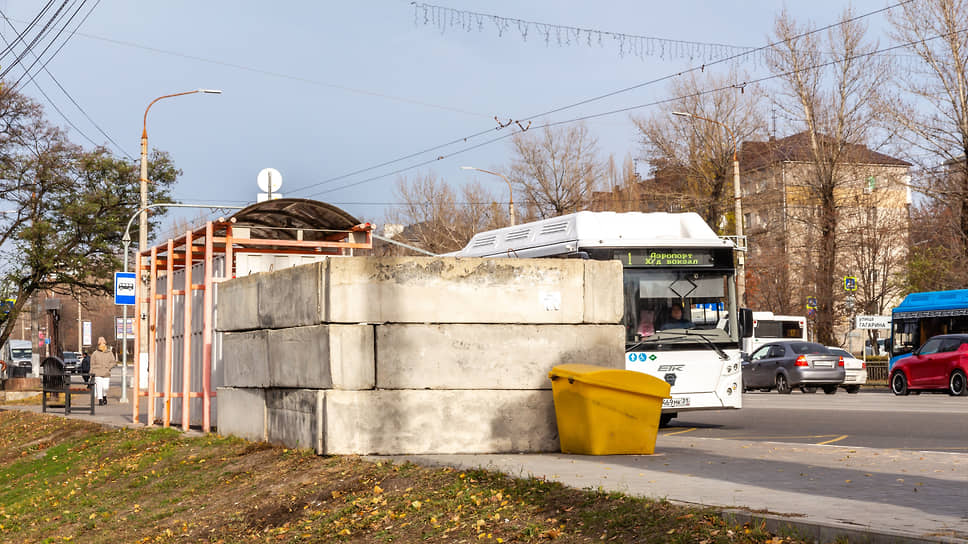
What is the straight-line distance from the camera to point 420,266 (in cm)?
1186

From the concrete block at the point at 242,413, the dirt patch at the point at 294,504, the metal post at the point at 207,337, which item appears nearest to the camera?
the dirt patch at the point at 294,504

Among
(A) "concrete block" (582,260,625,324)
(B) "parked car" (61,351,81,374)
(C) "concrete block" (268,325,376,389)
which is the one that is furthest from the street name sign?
(B) "parked car" (61,351,81,374)

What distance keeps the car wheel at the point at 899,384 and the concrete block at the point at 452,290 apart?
21421mm

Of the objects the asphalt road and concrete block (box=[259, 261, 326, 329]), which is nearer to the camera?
concrete block (box=[259, 261, 326, 329])

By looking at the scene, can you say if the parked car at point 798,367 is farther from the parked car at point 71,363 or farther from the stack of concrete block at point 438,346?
the parked car at point 71,363

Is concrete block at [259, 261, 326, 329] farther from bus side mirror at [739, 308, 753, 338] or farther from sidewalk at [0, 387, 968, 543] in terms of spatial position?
bus side mirror at [739, 308, 753, 338]

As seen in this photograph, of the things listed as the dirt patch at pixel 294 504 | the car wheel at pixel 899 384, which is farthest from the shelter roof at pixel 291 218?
the car wheel at pixel 899 384

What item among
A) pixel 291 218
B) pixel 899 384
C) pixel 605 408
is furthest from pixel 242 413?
pixel 899 384

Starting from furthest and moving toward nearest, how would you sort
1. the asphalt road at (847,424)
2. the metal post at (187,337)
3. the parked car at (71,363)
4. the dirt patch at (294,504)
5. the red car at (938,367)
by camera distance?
the parked car at (71,363) < the red car at (938,367) < the metal post at (187,337) < the asphalt road at (847,424) < the dirt patch at (294,504)

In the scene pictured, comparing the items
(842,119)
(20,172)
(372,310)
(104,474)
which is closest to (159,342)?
(104,474)

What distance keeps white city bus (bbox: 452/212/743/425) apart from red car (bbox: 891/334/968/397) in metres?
13.0

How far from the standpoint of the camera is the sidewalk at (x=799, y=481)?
6719 millimetres

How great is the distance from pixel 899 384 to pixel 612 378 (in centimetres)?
2235

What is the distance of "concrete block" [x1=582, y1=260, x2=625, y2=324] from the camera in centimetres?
1243
